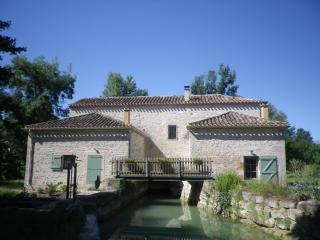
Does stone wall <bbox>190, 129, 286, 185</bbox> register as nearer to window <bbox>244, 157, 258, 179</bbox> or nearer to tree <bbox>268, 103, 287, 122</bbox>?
window <bbox>244, 157, 258, 179</bbox>

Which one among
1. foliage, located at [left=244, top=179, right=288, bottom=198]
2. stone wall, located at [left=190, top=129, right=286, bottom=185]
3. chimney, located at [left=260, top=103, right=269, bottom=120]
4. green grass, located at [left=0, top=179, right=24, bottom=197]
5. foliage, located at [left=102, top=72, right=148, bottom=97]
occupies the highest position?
foliage, located at [left=102, top=72, right=148, bottom=97]

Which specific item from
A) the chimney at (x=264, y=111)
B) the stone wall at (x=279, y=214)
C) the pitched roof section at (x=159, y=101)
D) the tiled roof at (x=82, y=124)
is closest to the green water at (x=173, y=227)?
the stone wall at (x=279, y=214)

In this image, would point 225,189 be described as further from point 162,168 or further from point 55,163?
point 55,163

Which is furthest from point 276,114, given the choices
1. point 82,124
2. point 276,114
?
point 82,124

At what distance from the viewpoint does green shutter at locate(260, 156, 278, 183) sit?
15.5 m

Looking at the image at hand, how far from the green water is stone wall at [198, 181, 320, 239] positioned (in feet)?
1.24

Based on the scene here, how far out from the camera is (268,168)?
51.3 ft

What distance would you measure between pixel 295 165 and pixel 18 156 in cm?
2365

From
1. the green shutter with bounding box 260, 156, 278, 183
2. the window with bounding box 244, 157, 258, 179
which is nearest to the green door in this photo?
the window with bounding box 244, 157, 258, 179

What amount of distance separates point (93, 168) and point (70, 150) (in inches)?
79.7

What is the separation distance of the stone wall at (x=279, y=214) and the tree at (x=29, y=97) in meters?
20.6

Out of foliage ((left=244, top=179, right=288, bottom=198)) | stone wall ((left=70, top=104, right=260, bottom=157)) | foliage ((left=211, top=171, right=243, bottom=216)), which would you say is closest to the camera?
foliage ((left=244, top=179, right=288, bottom=198))

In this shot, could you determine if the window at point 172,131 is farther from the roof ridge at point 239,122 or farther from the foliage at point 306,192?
the foliage at point 306,192

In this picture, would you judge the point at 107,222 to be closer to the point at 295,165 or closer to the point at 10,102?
the point at 10,102
